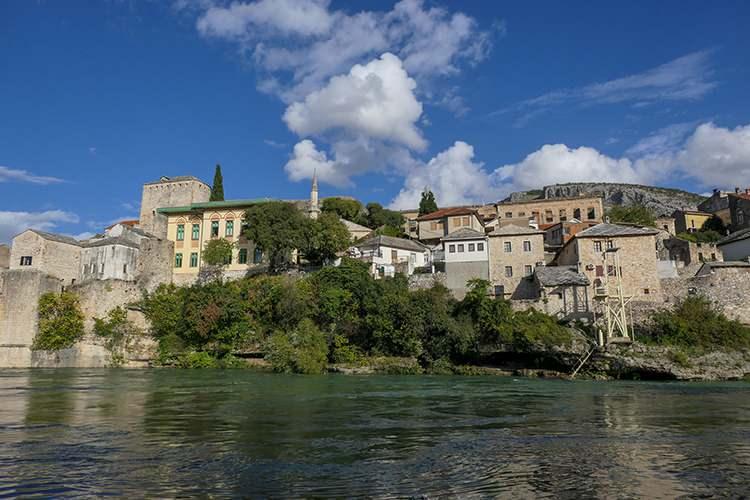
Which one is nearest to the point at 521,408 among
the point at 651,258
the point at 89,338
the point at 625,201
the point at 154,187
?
the point at 651,258

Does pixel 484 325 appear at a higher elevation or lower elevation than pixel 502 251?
lower

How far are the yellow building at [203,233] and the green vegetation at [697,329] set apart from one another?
34.7m

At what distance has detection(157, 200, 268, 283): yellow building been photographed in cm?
5038

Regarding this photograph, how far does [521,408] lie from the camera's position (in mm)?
17906

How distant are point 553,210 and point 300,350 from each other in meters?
43.8

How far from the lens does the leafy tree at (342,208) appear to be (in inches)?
2574

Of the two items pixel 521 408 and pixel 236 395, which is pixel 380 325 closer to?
pixel 236 395

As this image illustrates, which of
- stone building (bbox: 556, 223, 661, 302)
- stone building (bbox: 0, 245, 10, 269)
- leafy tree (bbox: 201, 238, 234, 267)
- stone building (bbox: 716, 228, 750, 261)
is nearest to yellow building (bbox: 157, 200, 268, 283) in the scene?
leafy tree (bbox: 201, 238, 234, 267)

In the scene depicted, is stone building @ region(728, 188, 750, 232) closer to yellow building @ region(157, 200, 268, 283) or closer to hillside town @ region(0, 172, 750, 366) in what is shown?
hillside town @ region(0, 172, 750, 366)

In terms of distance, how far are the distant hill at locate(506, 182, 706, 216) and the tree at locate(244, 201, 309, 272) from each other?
62381 millimetres

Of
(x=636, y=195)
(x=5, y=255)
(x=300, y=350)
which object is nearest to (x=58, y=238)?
(x=5, y=255)

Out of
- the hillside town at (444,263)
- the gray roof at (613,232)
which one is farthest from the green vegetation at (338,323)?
the gray roof at (613,232)

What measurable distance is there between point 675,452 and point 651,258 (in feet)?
102

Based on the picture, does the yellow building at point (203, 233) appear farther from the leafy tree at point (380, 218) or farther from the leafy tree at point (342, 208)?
the leafy tree at point (380, 218)
